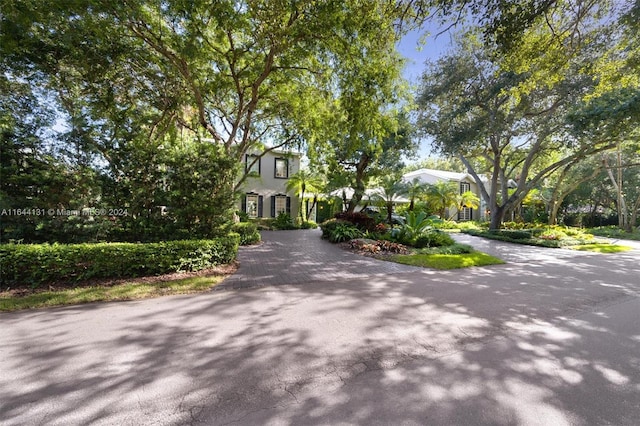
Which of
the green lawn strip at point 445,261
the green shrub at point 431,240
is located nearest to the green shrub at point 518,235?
the green shrub at point 431,240

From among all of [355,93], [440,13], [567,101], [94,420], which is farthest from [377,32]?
[567,101]

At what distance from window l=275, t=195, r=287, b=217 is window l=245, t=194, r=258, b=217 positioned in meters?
1.68

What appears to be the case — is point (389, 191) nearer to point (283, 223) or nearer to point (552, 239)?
point (283, 223)

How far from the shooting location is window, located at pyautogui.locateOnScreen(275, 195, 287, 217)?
71.0 feet

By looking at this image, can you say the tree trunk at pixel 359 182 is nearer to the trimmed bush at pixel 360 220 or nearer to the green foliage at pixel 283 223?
the trimmed bush at pixel 360 220

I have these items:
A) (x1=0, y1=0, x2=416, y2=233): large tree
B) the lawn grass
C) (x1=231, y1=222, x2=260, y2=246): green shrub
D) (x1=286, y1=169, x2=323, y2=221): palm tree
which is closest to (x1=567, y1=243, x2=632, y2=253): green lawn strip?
the lawn grass

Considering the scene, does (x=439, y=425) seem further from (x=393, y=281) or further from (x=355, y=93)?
(x=355, y=93)

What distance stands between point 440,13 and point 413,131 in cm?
1060

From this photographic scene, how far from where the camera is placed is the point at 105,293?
5.23 metres

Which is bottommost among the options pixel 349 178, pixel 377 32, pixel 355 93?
pixel 349 178

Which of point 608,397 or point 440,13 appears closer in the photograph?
point 608,397

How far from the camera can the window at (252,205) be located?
67.5 ft

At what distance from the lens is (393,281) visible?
258 inches

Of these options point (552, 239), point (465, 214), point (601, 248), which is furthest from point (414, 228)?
point (465, 214)
